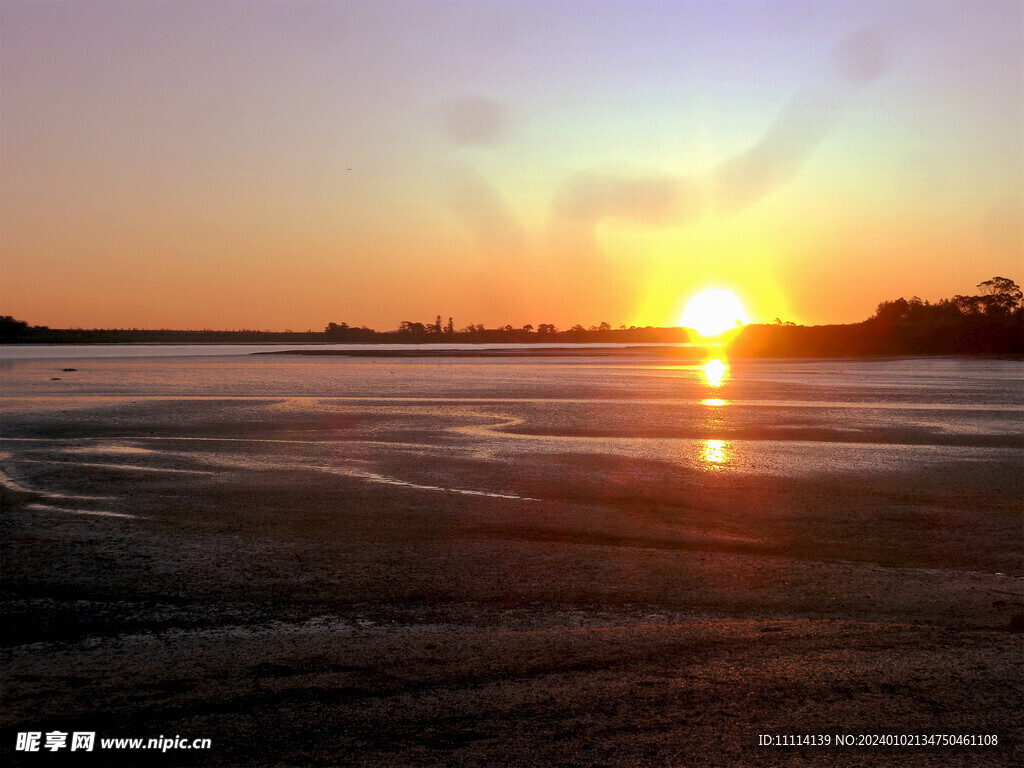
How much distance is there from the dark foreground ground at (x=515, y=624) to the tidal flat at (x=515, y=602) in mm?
30

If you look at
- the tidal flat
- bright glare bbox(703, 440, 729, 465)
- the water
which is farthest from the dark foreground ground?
bright glare bbox(703, 440, 729, 465)

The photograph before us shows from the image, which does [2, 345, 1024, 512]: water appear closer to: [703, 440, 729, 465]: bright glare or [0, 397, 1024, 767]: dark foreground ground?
[703, 440, 729, 465]: bright glare

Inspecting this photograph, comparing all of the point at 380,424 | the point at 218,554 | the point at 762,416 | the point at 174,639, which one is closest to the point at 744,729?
the point at 174,639

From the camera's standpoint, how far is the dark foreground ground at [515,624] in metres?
5.02

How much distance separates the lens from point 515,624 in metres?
6.88

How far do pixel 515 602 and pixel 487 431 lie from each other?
13.3 metres

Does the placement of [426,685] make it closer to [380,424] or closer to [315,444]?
[315,444]

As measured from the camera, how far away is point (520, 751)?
4.77 m

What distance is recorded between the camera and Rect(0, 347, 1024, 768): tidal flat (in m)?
5.07

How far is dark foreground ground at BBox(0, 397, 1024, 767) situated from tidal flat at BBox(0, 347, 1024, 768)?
3 cm

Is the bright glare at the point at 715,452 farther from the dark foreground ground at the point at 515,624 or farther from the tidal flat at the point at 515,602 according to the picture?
the dark foreground ground at the point at 515,624

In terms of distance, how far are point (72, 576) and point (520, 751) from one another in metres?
5.56

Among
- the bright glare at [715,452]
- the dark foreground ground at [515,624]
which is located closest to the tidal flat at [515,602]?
the dark foreground ground at [515,624]

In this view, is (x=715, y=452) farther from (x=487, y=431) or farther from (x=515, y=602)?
(x=515, y=602)
